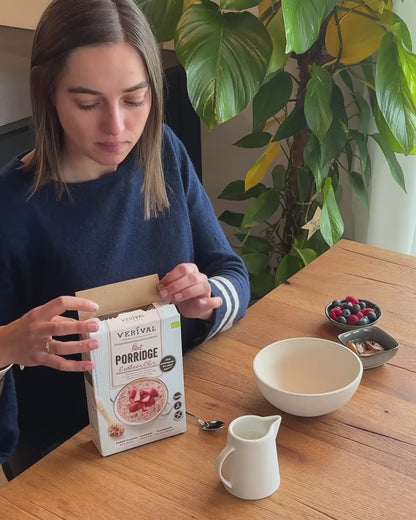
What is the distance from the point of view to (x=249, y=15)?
1.55m

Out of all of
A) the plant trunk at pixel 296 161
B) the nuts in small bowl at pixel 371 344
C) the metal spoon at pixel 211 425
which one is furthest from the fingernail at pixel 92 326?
the plant trunk at pixel 296 161

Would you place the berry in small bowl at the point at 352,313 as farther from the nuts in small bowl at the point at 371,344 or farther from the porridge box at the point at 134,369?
the porridge box at the point at 134,369

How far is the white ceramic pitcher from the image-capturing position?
2.73 feet

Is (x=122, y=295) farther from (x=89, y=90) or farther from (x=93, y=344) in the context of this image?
(x=89, y=90)

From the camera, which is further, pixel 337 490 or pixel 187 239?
pixel 187 239

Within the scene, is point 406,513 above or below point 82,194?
below

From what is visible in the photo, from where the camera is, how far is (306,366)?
3.56ft

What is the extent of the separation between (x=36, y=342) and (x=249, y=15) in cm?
97

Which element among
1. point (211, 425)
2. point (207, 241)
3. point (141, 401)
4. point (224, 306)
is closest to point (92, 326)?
point (141, 401)

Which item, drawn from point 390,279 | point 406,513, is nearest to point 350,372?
point 406,513

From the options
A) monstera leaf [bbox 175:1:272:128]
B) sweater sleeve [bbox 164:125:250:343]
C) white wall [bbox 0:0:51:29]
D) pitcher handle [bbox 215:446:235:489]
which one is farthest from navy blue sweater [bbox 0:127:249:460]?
white wall [bbox 0:0:51:29]

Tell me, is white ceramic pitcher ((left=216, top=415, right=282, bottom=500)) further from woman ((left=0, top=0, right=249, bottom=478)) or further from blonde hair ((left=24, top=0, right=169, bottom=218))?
blonde hair ((left=24, top=0, right=169, bottom=218))

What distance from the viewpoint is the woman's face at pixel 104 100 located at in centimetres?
100

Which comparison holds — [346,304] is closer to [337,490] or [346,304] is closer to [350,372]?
[350,372]
